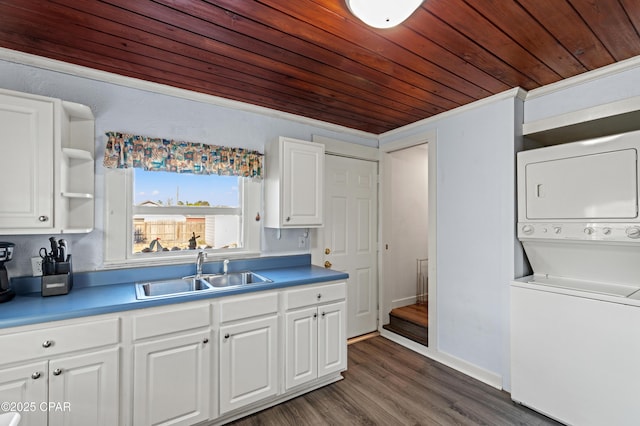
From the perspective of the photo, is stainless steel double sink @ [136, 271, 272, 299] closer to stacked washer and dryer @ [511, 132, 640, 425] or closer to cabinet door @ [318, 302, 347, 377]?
cabinet door @ [318, 302, 347, 377]

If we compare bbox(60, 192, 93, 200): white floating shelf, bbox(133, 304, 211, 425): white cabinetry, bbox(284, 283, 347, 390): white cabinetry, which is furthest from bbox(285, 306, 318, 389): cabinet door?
bbox(60, 192, 93, 200): white floating shelf

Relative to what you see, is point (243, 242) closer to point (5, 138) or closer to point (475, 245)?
point (5, 138)

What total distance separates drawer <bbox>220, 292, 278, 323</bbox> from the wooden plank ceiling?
1526mm

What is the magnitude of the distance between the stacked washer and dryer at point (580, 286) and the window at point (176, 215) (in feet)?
7.15

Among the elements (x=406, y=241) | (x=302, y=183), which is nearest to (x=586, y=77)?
(x=302, y=183)

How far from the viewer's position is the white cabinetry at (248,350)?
1.98m

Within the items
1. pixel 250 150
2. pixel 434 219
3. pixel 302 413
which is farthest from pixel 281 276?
pixel 434 219

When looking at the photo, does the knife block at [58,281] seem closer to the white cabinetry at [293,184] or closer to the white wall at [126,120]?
the white wall at [126,120]

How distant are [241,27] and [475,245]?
2.36 metres

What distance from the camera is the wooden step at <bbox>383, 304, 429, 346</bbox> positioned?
10.4ft

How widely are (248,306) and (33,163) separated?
146 cm

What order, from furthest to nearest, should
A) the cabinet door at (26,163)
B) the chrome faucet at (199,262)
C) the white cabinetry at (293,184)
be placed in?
the white cabinetry at (293,184)
the chrome faucet at (199,262)
the cabinet door at (26,163)

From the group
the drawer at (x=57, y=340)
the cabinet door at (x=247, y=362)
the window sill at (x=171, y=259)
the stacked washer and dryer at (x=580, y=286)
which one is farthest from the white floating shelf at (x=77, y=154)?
the stacked washer and dryer at (x=580, y=286)

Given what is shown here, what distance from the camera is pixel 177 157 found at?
234 cm
